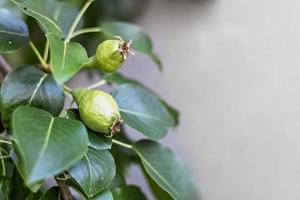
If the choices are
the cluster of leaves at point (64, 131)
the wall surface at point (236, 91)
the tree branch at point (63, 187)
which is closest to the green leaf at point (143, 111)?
the cluster of leaves at point (64, 131)

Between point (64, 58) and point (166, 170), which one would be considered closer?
point (64, 58)

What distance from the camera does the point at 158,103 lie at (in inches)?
25.5

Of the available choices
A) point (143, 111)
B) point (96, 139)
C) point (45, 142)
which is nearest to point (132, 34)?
point (143, 111)

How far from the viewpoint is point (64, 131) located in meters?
0.43

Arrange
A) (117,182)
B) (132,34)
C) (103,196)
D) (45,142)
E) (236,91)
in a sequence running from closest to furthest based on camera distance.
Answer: (45,142), (103,196), (117,182), (132,34), (236,91)

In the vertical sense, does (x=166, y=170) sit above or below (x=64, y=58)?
below

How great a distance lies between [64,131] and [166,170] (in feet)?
0.74

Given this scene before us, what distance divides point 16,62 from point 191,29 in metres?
0.37

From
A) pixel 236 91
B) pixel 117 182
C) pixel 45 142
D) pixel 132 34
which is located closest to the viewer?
pixel 45 142

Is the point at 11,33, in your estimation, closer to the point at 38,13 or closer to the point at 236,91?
the point at 38,13

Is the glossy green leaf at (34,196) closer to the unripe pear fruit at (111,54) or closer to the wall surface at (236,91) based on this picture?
the unripe pear fruit at (111,54)

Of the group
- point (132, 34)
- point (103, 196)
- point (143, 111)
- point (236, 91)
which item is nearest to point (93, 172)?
point (103, 196)

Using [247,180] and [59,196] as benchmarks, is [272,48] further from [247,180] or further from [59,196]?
[59,196]

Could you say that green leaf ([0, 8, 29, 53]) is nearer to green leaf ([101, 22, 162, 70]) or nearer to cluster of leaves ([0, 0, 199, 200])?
cluster of leaves ([0, 0, 199, 200])
